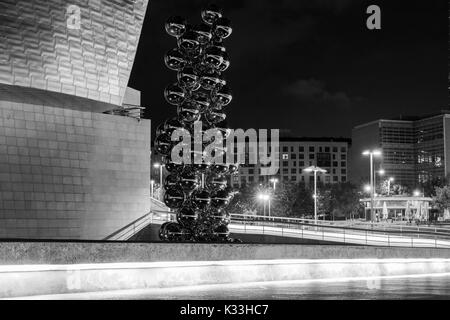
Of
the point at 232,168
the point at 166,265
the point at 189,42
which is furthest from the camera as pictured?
the point at 232,168

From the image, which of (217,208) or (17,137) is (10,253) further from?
(17,137)

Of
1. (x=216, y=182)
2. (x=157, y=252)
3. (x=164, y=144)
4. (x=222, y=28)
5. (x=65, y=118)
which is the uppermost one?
(x=222, y=28)

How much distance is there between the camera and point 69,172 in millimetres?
33406

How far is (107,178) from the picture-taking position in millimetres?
35469

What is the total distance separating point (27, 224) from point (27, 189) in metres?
1.71

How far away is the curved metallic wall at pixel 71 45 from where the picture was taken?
96.5 feet

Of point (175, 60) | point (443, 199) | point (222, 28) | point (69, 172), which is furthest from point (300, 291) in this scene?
point (443, 199)

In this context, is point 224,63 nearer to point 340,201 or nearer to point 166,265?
point 166,265

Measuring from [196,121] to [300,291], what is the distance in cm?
700

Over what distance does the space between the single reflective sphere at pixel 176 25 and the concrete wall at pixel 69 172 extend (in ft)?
44.3

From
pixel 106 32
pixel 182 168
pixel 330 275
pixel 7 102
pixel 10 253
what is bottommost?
pixel 330 275

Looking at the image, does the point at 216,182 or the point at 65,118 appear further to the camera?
the point at 65,118

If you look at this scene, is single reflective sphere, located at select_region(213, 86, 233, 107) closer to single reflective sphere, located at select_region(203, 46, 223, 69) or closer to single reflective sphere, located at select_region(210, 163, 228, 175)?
single reflective sphere, located at select_region(203, 46, 223, 69)

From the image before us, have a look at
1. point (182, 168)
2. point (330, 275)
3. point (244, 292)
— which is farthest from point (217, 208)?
point (244, 292)
